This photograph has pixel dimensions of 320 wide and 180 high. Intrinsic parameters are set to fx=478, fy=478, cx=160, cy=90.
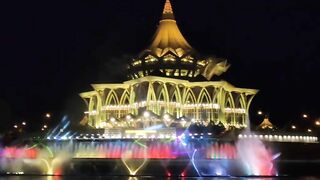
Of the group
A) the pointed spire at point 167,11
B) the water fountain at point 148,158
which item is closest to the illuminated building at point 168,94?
the pointed spire at point 167,11

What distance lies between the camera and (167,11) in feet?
219

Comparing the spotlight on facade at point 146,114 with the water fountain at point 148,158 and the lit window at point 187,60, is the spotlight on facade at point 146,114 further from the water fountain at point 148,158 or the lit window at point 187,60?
the water fountain at point 148,158

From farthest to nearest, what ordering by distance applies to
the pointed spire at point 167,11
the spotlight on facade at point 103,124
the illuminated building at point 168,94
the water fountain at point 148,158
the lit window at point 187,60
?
the pointed spire at point 167,11 < the lit window at point 187,60 < the spotlight on facade at point 103,124 < the illuminated building at point 168,94 < the water fountain at point 148,158

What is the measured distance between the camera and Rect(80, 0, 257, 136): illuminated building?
187 ft

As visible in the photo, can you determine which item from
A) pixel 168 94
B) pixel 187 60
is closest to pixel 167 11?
pixel 187 60

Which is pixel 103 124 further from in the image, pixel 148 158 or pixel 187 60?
pixel 148 158

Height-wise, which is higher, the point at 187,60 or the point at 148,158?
the point at 187,60

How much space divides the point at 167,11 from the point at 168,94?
566 inches

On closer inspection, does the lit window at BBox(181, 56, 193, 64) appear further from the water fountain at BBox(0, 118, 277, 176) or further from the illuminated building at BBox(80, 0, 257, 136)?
the water fountain at BBox(0, 118, 277, 176)

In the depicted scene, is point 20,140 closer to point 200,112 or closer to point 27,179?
point 27,179

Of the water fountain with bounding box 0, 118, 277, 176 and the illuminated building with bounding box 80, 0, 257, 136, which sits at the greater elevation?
the illuminated building with bounding box 80, 0, 257, 136

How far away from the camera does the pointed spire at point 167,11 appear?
66225mm

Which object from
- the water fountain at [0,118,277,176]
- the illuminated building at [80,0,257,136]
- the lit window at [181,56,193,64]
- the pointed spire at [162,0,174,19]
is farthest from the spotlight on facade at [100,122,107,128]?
the water fountain at [0,118,277,176]

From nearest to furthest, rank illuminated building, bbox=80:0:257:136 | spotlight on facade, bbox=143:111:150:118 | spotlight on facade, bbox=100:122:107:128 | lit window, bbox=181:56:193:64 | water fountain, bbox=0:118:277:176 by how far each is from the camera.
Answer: water fountain, bbox=0:118:277:176 < spotlight on facade, bbox=143:111:150:118 < illuminated building, bbox=80:0:257:136 < spotlight on facade, bbox=100:122:107:128 < lit window, bbox=181:56:193:64
